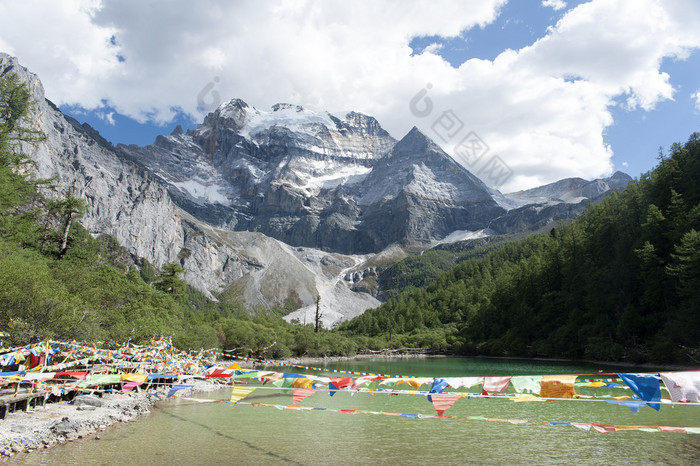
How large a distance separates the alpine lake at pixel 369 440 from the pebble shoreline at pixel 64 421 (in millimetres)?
471

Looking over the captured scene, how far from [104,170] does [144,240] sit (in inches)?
1378

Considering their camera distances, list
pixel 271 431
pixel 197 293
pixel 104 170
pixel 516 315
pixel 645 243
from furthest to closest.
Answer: pixel 104 170 → pixel 197 293 → pixel 516 315 → pixel 645 243 → pixel 271 431

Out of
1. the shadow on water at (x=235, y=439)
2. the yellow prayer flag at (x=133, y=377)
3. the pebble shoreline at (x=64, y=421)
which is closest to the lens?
the pebble shoreline at (x=64, y=421)

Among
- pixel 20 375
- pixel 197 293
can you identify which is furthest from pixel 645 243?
pixel 197 293

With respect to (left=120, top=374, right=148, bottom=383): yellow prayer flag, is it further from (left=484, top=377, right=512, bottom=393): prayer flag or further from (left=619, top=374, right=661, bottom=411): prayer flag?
(left=619, top=374, right=661, bottom=411): prayer flag

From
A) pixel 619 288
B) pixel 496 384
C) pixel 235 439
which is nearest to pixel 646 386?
pixel 496 384

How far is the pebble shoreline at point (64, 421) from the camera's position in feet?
41.0

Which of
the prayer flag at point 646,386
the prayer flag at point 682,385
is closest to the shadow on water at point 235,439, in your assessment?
the prayer flag at point 646,386

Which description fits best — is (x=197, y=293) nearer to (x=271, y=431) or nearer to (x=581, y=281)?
(x=581, y=281)

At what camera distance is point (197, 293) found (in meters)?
166

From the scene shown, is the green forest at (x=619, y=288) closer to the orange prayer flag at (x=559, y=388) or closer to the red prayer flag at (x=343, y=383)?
the orange prayer flag at (x=559, y=388)

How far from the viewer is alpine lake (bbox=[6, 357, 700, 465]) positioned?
1254 cm

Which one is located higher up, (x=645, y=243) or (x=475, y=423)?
(x=645, y=243)

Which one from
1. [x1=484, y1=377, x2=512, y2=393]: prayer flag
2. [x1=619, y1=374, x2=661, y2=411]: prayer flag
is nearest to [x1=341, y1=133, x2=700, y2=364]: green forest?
[x1=619, y1=374, x2=661, y2=411]: prayer flag
